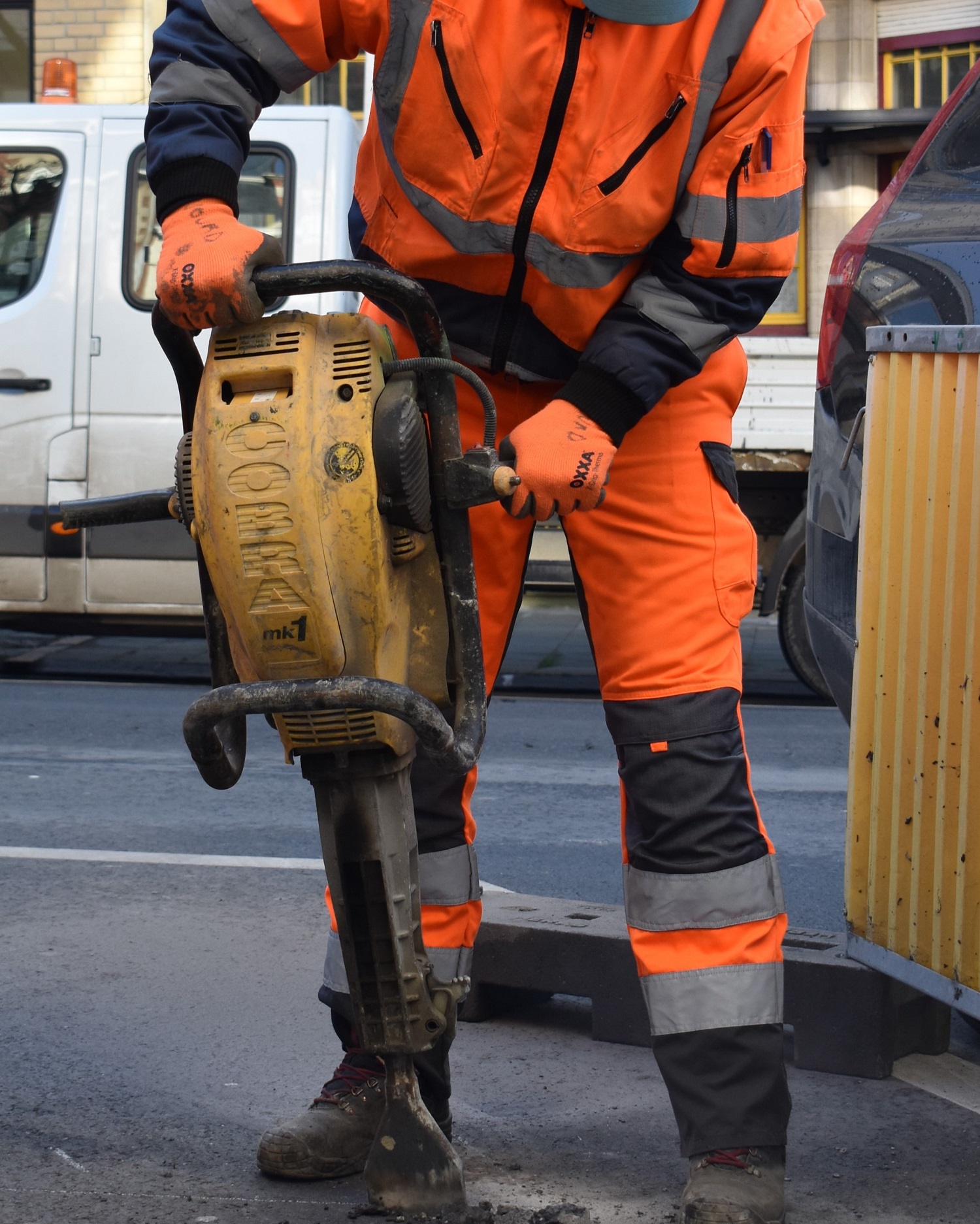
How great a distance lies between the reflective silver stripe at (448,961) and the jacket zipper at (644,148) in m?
1.10

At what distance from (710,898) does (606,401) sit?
68 centimetres

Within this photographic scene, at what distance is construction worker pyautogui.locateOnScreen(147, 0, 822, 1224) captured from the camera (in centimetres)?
219

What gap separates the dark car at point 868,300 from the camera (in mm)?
2855

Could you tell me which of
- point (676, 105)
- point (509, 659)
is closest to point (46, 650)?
point (509, 659)

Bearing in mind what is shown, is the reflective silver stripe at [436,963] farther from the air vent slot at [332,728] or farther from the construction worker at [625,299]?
the air vent slot at [332,728]

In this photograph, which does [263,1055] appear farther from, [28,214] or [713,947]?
[28,214]

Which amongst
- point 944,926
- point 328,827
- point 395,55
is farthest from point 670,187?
point 944,926

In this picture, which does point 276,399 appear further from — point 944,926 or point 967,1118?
point 967,1118

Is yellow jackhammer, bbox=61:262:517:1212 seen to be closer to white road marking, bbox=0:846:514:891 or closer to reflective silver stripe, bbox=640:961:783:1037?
reflective silver stripe, bbox=640:961:783:1037

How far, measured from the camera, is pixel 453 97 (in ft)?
7.25

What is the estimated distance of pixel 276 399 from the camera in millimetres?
2059

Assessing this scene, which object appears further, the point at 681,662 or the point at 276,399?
the point at 681,662

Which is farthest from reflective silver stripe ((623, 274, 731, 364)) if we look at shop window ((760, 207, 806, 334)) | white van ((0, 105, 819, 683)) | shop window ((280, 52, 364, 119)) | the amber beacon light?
shop window ((280, 52, 364, 119))

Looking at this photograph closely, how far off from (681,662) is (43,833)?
9.07 ft
